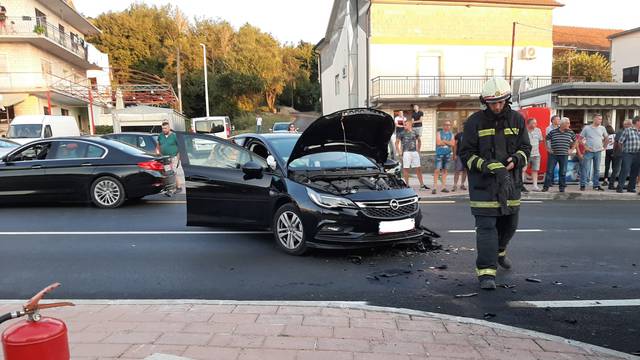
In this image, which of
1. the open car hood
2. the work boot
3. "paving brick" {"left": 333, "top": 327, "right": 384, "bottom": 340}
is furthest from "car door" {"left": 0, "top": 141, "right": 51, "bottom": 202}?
the work boot

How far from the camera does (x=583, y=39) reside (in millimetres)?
47500

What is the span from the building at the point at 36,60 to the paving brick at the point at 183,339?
2743 centimetres

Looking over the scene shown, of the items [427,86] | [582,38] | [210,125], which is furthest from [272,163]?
[582,38]

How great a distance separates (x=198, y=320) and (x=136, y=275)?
1.84 metres

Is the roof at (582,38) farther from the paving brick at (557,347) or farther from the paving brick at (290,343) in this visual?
the paving brick at (290,343)

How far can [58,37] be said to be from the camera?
34.7 metres

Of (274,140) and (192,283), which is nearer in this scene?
(192,283)

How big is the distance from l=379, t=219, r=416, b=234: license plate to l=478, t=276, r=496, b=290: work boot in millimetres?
1229

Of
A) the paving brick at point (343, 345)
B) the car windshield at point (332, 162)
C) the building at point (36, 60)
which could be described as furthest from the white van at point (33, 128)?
the paving brick at point (343, 345)

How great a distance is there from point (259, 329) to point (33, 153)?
27.6 feet

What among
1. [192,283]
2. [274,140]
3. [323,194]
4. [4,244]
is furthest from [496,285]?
→ [4,244]

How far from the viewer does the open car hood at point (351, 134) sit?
20.2ft

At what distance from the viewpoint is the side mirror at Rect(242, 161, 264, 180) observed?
6.27 meters

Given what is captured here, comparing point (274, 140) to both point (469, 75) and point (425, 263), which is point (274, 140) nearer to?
point (425, 263)
